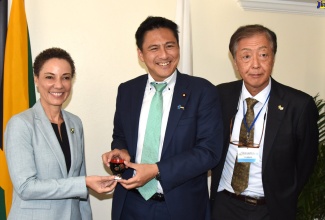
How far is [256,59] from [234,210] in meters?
1.04

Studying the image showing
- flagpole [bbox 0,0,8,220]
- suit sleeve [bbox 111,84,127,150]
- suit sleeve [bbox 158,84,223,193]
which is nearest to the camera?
suit sleeve [bbox 158,84,223,193]

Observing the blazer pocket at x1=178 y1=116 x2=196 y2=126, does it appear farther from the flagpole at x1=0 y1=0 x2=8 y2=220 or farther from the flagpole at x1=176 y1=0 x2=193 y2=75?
the flagpole at x1=0 y1=0 x2=8 y2=220

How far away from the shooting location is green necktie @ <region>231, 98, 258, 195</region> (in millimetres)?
2227

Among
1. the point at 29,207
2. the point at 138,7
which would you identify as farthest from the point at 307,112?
the point at 138,7

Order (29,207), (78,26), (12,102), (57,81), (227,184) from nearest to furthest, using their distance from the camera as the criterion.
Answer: (29,207) → (57,81) → (227,184) → (12,102) → (78,26)

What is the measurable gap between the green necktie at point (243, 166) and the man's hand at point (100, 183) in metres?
0.84

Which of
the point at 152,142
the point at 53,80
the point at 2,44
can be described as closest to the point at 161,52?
the point at 152,142

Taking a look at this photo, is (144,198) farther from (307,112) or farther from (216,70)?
(216,70)

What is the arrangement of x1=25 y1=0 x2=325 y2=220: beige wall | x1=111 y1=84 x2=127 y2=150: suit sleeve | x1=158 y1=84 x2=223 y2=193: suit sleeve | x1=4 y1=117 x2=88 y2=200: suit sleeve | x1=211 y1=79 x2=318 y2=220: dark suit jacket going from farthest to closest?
1. x1=25 y1=0 x2=325 y2=220: beige wall
2. x1=111 y1=84 x2=127 y2=150: suit sleeve
3. x1=211 y1=79 x2=318 y2=220: dark suit jacket
4. x1=158 y1=84 x2=223 y2=193: suit sleeve
5. x1=4 y1=117 x2=88 y2=200: suit sleeve

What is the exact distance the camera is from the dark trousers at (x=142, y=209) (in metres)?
2.10

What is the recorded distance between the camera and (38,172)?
75.0 inches

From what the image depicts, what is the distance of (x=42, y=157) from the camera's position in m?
1.90

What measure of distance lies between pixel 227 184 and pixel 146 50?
110 centimetres

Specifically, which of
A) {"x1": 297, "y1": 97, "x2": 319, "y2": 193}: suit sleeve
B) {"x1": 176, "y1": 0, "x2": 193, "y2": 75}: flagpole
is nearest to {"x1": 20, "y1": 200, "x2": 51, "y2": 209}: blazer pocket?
{"x1": 297, "y1": 97, "x2": 319, "y2": 193}: suit sleeve
